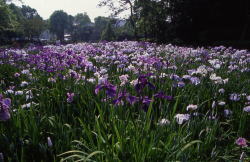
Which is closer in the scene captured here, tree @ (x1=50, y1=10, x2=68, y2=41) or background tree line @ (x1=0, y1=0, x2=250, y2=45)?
background tree line @ (x1=0, y1=0, x2=250, y2=45)

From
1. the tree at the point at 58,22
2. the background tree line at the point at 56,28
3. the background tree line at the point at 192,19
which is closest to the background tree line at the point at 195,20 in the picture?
the background tree line at the point at 192,19

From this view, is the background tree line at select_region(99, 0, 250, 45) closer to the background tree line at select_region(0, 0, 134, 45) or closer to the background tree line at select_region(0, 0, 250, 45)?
the background tree line at select_region(0, 0, 250, 45)

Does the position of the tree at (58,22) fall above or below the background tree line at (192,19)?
above

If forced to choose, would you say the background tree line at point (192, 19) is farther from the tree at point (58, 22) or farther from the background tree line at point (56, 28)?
the tree at point (58, 22)

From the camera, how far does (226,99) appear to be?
375cm

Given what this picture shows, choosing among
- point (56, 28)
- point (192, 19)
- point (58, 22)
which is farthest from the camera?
point (58, 22)

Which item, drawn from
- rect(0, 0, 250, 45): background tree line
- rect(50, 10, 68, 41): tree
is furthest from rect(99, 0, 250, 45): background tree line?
rect(50, 10, 68, 41): tree

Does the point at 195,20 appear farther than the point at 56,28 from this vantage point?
No

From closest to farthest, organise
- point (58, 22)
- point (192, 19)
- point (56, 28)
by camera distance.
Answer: point (192, 19)
point (56, 28)
point (58, 22)

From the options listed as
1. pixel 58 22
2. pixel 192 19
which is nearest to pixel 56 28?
pixel 58 22

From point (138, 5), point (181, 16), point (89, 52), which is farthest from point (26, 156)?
point (138, 5)

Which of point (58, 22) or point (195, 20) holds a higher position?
point (58, 22)

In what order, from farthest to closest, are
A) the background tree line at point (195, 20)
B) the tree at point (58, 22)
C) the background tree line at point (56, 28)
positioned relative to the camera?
the tree at point (58, 22) → the background tree line at point (56, 28) → the background tree line at point (195, 20)

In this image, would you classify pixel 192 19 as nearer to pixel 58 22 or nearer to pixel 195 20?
pixel 195 20
